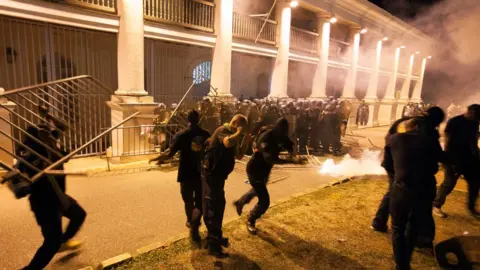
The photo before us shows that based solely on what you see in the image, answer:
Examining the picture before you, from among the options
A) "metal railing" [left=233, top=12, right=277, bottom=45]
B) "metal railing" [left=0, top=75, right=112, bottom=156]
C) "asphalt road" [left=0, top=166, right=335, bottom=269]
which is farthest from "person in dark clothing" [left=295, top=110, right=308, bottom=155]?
"metal railing" [left=0, top=75, right=112, bottom=156]

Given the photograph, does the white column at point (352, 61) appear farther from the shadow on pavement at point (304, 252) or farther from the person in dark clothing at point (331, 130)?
the shadow on pavement at point (304, 252)

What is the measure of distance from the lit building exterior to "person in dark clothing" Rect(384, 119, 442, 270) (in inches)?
269

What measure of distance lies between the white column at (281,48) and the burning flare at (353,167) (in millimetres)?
4751

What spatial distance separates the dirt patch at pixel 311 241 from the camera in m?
3.80

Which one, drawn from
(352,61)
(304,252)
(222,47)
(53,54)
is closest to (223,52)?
(222,47)

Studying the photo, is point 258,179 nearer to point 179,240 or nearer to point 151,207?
point 179,240

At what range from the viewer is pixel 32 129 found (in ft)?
10.8

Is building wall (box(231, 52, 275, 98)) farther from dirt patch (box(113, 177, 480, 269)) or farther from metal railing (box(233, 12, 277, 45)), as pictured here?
dirt patch (box(113, 177, 480, 269))

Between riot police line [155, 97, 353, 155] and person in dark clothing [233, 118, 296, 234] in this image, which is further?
riot police line [155, 97, 353, 155]

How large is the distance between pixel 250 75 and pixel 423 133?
49.7ft

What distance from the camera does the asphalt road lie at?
12.7ft

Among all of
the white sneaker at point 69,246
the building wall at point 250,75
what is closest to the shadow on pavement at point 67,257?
the white sneaker at point 69,246

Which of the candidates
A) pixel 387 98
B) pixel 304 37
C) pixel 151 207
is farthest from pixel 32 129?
pixel 387 98

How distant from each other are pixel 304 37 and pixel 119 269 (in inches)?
575
